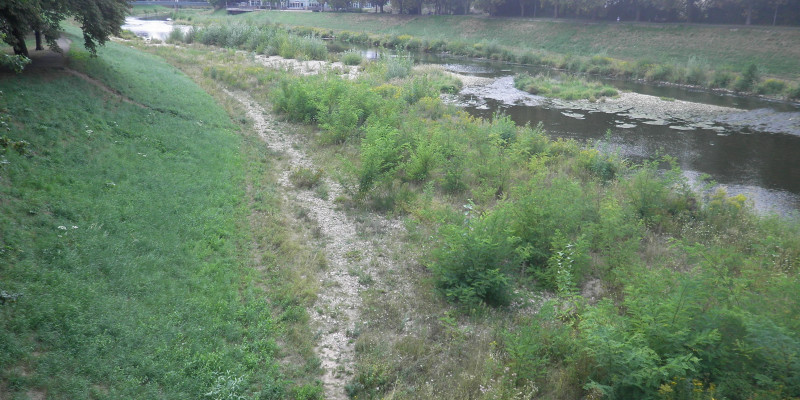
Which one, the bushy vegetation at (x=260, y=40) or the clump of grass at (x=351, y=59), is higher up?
the bushy vegetation at (x=260, y=40)

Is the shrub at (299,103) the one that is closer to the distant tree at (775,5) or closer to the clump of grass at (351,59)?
the clump of grass at (351,59)

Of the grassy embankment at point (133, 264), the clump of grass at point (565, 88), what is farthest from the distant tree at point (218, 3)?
the grassy embankment at point (133, 264)

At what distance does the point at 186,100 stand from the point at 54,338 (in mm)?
16274

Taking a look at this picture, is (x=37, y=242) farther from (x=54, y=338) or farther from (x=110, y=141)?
(x=110, y=141)

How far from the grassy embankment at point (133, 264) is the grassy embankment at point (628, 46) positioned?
137 ft

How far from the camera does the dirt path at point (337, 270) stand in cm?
794

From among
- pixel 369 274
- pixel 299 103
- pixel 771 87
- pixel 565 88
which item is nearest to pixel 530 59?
pixel 565 88

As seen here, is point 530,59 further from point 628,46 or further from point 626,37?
point 626,37

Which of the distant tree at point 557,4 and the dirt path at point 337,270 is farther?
the distant tree at point 557,4

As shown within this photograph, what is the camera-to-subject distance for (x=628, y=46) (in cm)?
5362

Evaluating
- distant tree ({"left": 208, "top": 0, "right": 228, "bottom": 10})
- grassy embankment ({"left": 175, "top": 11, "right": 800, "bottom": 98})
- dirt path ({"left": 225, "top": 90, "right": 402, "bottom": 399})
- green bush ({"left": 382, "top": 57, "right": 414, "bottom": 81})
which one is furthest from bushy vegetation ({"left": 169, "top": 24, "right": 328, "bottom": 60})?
distant tree ({"left": 208, "top": 0, "right": 228, "bottom": 10})

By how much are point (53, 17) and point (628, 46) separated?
2126 inches

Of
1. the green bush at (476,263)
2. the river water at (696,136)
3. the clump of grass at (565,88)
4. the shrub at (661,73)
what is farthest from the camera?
the shrub at (661,73)

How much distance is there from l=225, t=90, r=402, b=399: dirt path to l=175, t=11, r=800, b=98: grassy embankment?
127 ft
